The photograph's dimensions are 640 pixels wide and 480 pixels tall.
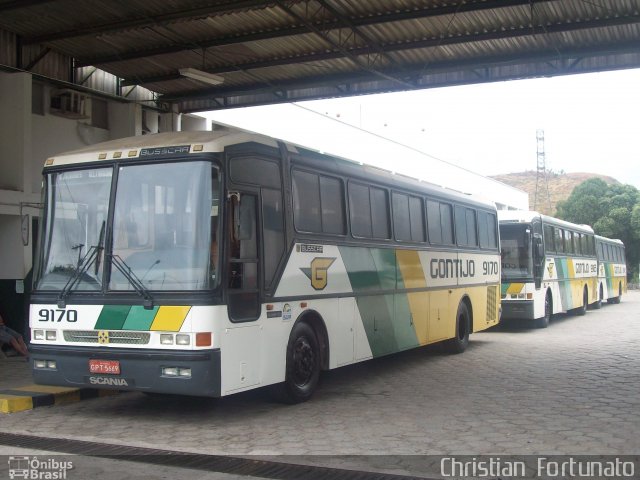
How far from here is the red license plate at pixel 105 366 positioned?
7.79 m

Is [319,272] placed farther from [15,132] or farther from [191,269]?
[15,132]

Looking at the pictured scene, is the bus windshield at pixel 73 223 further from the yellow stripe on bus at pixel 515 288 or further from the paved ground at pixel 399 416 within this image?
the yellow stripe on bus at pixel 515 288

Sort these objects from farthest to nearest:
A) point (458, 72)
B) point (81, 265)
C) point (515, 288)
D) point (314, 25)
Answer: point (515, 288) → point (458, 72) → point (314, 25) → point (81, 265)

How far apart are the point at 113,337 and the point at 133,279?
0.66 m

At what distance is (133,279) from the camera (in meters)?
7.83

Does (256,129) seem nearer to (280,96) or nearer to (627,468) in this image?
(280,96)

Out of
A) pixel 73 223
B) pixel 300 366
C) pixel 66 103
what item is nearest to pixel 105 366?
pixel 73 223

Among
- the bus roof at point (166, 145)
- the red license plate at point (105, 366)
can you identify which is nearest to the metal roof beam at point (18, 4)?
the bus roof at point (166, 145)

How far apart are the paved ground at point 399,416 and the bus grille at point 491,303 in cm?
378

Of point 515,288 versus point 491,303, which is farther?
point 515,288

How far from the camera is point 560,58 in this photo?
1385cm

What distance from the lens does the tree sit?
193 feet

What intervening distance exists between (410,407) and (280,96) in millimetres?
10269

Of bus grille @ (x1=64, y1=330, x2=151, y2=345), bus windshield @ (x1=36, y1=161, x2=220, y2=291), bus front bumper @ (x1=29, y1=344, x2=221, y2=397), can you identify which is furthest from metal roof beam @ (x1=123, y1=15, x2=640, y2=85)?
bus front bumper @ (x1=29, y1=344, x2=221, y2=397)
